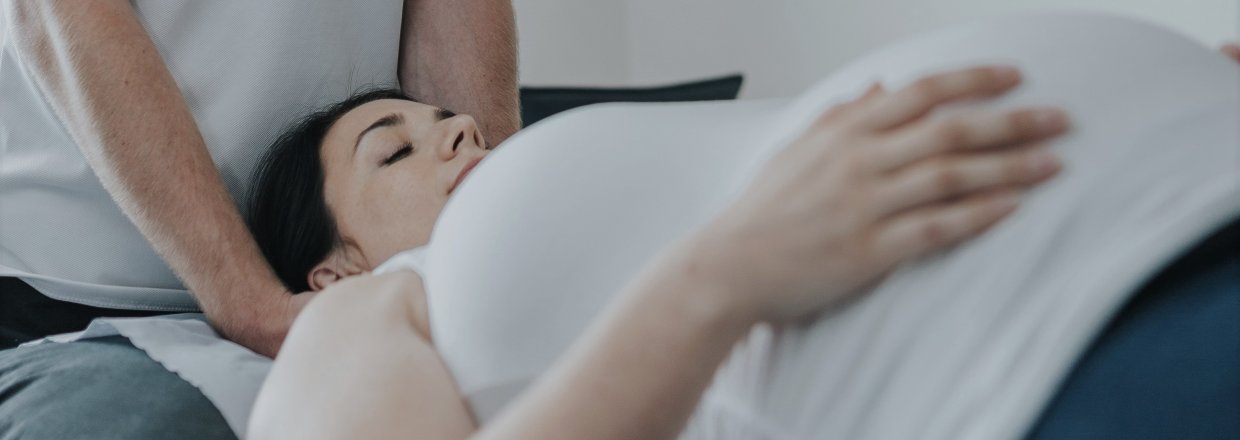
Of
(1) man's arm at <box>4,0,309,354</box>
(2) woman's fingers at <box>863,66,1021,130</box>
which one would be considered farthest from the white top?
(2) woman's fingers at <box>863,66,1021,130</box>

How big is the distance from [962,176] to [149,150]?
1126 millimetres

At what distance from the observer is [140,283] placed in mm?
1672

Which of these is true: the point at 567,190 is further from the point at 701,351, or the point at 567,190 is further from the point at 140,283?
the point at 140,283

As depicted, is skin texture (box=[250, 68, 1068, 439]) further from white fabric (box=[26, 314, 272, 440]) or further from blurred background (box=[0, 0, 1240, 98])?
blurred background (box=[0, 0, 1240, 98])

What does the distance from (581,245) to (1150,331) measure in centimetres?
36

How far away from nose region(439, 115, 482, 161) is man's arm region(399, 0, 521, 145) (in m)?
0.45

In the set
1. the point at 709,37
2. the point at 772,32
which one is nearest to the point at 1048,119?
the point at 772,32

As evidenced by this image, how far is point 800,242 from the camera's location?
0.71 metres

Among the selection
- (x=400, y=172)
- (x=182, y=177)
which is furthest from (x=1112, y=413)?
(x=182, y=177)

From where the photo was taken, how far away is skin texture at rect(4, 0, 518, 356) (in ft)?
4.81

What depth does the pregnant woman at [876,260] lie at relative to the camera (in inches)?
27.6

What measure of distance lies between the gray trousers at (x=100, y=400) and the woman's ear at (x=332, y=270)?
0.72ft

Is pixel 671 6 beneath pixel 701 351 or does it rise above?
beneath

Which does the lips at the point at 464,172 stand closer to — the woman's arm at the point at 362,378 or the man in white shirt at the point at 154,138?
the man in white shirt at the point at 154,138
